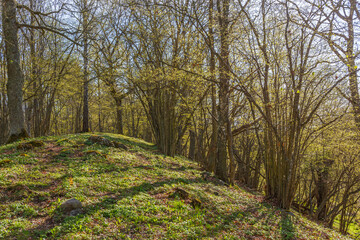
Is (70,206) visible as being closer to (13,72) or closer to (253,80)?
(13,72)

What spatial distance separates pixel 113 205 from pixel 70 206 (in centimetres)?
87

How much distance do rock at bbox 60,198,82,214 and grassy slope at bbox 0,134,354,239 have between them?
125mm

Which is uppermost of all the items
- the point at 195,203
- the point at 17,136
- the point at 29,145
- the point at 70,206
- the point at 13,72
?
the point at 13,72

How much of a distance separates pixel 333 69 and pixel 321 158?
6863 millimetres

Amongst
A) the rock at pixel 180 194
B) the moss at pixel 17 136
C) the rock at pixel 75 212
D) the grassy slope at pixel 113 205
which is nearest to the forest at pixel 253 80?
the moss at pixel 17 136

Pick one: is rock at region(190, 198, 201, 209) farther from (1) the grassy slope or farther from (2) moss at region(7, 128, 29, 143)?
(2) moss at region(7, 128, 29, 143)

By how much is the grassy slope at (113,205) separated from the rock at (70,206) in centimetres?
12

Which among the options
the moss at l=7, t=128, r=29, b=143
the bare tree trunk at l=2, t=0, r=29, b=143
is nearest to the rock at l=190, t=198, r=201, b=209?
the moss at l=7, t=128, r=29, b=143

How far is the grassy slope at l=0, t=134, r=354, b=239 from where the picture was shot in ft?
13.2

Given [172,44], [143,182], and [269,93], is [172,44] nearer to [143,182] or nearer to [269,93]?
[269,93]

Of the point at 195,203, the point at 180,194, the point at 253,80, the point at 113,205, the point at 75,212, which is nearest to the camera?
the point at 75,212

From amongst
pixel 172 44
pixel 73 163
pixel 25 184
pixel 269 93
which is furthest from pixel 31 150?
pixel 269 93

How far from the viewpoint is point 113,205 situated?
484cm

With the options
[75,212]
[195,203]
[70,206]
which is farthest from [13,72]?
[195,203]
